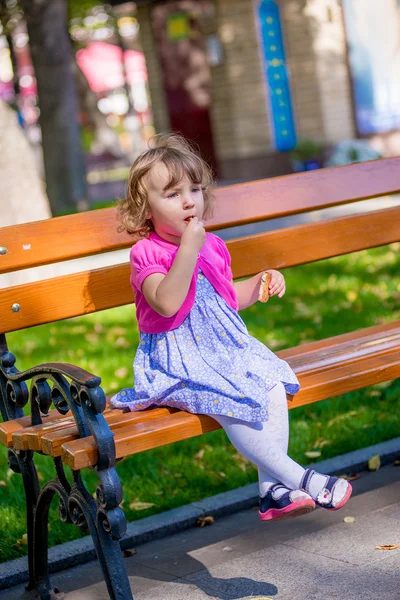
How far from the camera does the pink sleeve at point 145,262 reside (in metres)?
3.12

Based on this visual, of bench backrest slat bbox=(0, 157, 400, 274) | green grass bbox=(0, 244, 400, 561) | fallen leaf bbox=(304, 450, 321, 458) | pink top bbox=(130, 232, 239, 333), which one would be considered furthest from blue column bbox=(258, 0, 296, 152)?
pink top bbox=(130, 232, 239, 333)

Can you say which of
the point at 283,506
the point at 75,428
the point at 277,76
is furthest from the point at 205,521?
the point at 277,76

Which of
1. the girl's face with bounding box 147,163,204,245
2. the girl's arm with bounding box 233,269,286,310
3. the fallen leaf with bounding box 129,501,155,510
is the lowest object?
the fallen leaf with bounding box 129,501,155,510

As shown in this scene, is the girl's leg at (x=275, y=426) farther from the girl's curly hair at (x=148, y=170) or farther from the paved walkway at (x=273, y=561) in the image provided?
the girl's curly hair at (x=148, y=170)

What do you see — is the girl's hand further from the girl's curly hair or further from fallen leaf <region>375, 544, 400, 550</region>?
fallen leaf <region>375, 544, 400, 550</region>

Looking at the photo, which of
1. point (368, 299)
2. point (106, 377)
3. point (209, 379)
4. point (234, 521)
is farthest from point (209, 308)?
point (368, 299)

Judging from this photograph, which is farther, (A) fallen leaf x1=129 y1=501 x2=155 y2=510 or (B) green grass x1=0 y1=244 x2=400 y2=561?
(B) green grass x1=0 y1=244 x2=400 y2=561

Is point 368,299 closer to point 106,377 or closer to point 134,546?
point 106,377

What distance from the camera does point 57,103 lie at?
15.5m

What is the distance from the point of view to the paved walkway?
3035 mm

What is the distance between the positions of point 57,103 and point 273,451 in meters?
13.2

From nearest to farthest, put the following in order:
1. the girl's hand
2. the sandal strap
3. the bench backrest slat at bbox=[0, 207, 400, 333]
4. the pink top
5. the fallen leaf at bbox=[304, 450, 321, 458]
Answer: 1. the sandal strap
2. the pink top
3. the girl's hand
4. the bench backrest slat at bbox=[0, 207, 400, 333]
5. the fallen leaf at bbox=[304, 450, 321, 458]

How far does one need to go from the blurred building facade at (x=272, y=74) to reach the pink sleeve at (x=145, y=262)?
14.0 meters

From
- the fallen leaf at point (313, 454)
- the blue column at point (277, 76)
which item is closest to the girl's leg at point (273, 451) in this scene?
the fallen leaf at point (313, 454)
